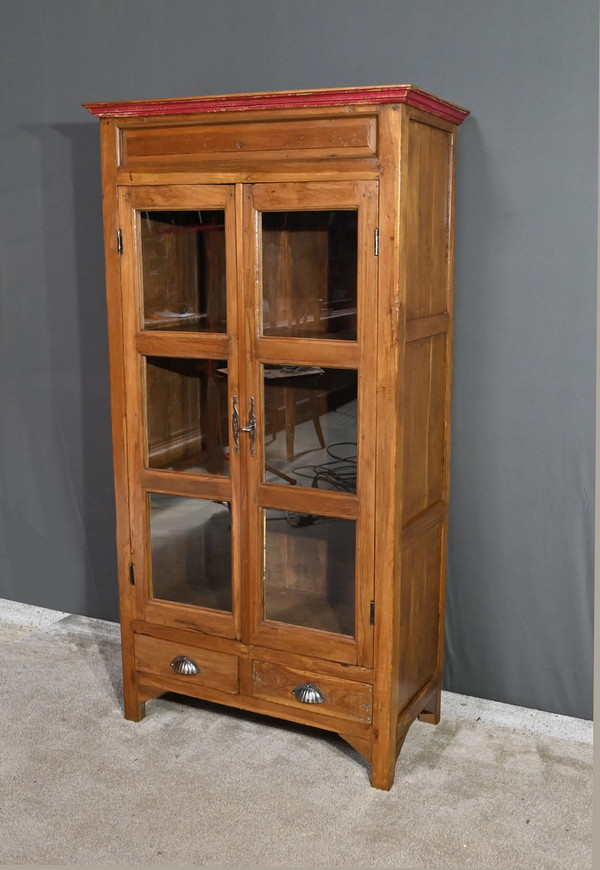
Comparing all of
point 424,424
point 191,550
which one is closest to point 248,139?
point 424,424

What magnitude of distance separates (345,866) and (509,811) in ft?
1.53

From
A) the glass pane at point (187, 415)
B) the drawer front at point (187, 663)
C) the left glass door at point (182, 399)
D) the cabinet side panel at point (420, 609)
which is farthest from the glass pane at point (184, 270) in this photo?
the drawer front at point (187, 663)

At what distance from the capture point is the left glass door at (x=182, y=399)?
2533 millimetres

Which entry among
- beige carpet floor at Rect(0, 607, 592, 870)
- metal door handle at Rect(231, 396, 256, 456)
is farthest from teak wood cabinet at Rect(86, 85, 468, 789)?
beige carpet floor at Rect(0, 607, 592, 870)

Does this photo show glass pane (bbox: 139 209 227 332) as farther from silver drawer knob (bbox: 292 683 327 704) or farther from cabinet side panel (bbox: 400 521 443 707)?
silver drawer knob (bbox: 292 683 327 704)

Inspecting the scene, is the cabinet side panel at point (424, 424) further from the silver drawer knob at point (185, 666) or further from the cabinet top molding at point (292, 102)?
the silver drawer knob at point (185, 666)

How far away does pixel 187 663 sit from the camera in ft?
9.04

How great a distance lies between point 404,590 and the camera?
2.54 metres

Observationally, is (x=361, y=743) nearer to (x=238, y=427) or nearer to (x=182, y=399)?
(x=238, y=427)

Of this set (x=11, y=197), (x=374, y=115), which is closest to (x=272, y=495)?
(x=374, y=115)

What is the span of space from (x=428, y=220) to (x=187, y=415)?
83cm

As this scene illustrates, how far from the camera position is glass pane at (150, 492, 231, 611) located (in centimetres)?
267

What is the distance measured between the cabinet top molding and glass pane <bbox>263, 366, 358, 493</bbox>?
642 millimetres

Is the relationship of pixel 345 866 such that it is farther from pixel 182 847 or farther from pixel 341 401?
pixel 341 401
